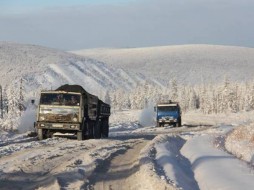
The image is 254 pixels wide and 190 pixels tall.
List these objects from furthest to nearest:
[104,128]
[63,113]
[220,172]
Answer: [104,128] < [63,113] < [220,172]

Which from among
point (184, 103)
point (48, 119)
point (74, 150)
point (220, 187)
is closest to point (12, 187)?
point (220, 187)

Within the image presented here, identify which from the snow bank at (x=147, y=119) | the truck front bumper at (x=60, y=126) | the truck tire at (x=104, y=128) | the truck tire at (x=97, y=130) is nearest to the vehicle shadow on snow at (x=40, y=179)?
the truck front bumper at (x=60, y=126)

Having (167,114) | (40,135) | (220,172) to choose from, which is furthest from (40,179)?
(167,114)

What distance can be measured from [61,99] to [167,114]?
86.5 feet

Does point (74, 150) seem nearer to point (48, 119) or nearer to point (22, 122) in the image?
point (48, 119)

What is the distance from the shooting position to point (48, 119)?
1160 inches

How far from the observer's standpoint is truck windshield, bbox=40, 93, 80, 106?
2953 centimetres

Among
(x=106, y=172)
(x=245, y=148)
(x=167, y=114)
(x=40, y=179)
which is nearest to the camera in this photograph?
(x=40, y=179)

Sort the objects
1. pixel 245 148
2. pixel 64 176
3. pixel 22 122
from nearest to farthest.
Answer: pixel 64 176 → pixel 245 148 → pixel 22 122

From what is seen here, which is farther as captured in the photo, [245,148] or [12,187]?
[245,148]

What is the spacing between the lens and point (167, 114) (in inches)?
2157

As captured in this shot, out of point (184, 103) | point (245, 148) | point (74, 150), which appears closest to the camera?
point (245, 148)

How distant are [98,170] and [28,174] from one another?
2087mm

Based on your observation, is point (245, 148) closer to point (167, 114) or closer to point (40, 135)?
point (40, 135)
